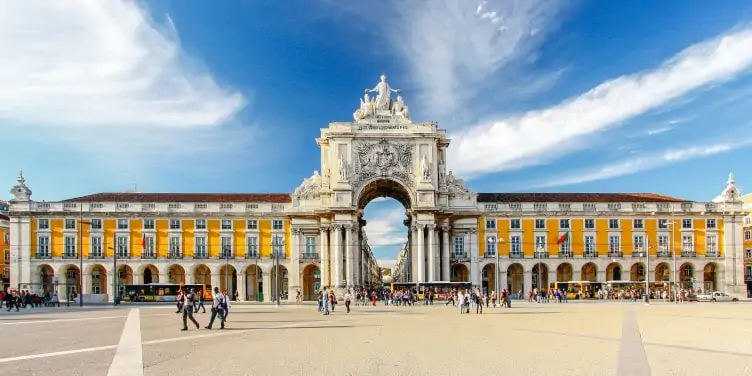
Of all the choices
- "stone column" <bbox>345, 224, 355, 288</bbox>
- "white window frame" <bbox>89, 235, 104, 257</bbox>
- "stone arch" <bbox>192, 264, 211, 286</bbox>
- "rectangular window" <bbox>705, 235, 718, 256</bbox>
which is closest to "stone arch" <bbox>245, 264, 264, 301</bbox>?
"stone arch" <bbox>192, 264, 211, 286</bbox>

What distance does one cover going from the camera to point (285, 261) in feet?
266

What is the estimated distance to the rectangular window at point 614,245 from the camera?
264 feet

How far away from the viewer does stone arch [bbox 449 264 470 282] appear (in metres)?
80.8

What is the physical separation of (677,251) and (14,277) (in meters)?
71.2

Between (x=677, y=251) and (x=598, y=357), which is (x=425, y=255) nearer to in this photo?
(x=677, y=251)

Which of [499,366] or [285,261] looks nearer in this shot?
[499,366]

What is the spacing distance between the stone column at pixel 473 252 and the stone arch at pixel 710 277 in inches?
970

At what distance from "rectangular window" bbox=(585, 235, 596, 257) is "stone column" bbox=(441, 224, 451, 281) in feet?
50.6

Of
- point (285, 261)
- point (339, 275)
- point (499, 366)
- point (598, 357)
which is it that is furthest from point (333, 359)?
point (285, 261)

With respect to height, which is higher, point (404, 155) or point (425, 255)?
point (404, 155)

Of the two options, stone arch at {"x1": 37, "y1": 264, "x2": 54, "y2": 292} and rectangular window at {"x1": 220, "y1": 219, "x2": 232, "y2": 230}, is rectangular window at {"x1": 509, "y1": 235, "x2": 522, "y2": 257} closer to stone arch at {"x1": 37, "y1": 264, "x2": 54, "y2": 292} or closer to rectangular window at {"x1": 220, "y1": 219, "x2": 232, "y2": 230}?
rectangular window at {"x1": 220, "y1": 219, "x2": 232, "y2": 230}

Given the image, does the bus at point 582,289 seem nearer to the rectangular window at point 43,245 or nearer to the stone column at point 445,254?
the stone column at point 445,254

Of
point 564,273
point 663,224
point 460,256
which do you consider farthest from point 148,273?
point 663,224

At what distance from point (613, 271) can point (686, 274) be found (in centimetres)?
778
